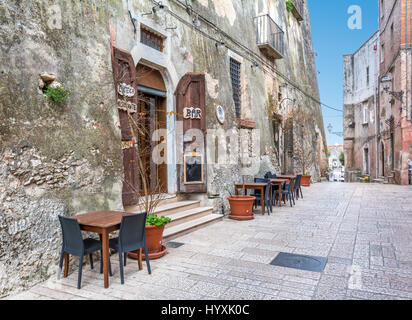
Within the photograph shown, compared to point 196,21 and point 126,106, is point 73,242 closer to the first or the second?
point 126,106

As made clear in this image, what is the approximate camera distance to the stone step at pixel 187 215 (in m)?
6.04

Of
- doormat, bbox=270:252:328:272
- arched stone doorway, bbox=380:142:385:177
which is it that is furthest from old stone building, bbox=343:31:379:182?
doormat, bbox=270:252:328:272

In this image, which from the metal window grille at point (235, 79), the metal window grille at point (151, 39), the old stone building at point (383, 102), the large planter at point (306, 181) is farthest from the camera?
the large planter at point (306, 181)

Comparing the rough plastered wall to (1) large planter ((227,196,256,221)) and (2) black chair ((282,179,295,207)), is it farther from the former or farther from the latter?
(2) black chair ((282,179,295,207))

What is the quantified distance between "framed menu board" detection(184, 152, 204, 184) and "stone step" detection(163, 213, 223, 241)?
85 cm

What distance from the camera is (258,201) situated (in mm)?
8633

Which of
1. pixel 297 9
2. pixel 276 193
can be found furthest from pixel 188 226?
pixel 297 9

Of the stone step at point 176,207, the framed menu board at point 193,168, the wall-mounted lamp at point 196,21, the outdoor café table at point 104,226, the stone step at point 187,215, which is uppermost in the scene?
the wall-mounted lamp at point 196,21

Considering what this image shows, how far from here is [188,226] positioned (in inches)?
236

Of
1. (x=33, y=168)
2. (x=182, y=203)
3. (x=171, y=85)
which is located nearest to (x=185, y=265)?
(x=33, y=168)

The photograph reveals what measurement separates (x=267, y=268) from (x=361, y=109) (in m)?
22.8

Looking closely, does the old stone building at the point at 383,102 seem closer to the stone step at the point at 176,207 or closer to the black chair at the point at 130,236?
the stone step at the point at 176,207

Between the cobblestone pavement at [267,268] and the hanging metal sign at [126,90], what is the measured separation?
2.62m

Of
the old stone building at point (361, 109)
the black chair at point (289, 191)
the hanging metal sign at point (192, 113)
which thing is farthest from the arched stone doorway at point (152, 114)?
the old stone building at point (361, 109)
